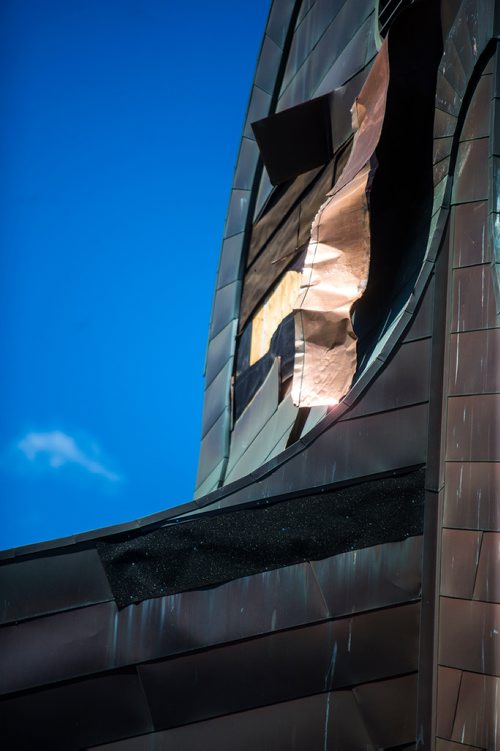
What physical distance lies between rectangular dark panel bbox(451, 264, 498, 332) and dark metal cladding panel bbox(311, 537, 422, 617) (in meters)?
1.74

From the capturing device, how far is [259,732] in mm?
7805

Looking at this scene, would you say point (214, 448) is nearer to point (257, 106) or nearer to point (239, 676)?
point (257, 106)

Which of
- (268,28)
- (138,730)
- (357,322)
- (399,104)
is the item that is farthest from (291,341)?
(268,28)

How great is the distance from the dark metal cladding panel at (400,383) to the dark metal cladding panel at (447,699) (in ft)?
7.03

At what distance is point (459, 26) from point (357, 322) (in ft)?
9.74

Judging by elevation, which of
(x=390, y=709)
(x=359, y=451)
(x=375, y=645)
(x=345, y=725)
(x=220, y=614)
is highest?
(x=359, y=451)

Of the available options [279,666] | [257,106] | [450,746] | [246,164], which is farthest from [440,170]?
[257,106]

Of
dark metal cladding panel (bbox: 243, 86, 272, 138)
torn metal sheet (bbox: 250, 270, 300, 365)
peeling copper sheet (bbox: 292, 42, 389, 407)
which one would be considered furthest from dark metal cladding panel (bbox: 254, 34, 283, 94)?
peeling copper sheet (bbox: 292, 42, 389, 407)

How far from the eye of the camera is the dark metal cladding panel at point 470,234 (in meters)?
8.56

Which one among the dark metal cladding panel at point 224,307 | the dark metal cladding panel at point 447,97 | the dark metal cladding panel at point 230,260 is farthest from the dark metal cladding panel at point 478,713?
the dark metal cladding panel at point 230,260

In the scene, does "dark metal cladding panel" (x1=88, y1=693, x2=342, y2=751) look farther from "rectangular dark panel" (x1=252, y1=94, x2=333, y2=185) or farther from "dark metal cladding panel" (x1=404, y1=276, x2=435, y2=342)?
"rectangular dark panel" (x1=252, y1=94, x2=333, y2=185)

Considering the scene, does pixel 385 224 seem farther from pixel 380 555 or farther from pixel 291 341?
pixel 380 555

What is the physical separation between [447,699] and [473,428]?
1.95 metres

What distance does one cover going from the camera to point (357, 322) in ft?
33.8
